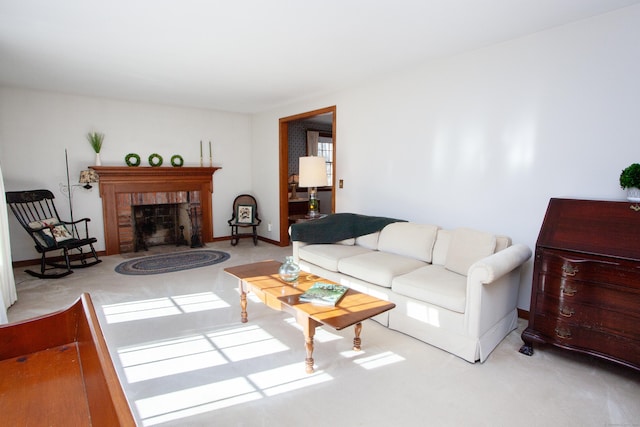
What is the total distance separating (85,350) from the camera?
1.10 meters

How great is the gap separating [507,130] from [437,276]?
147 centimetres

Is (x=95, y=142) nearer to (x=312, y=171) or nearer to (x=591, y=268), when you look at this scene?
(x=312, y=171)

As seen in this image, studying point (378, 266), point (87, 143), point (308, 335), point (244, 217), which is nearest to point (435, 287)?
point (378, 266)

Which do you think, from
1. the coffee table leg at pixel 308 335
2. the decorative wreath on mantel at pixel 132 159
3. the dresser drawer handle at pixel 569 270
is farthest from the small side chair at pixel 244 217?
the dresser drawer handle at pixel 569 270

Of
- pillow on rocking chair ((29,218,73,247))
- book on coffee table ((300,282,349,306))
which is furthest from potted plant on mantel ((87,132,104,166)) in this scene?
book on coffee table ((300,282,349,306))

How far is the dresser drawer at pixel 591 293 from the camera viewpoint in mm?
2090

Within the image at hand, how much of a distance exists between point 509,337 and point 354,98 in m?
3.24

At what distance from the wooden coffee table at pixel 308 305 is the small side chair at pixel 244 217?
3232 mm

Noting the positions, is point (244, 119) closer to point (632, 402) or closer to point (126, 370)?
point (126, 370)

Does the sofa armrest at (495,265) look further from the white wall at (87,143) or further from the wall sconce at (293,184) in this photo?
the white wall at (87,143)

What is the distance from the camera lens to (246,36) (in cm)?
291

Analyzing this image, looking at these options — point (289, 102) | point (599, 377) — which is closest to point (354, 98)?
point (289, 102)

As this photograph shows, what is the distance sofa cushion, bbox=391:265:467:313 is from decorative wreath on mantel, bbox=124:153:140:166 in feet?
15.1

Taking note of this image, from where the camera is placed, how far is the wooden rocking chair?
14.1 feet
